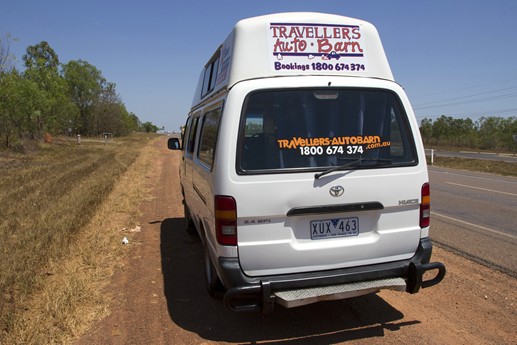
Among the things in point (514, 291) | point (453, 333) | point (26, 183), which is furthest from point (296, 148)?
point (26, 183)

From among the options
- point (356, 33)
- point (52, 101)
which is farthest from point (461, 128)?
point (356, 33)

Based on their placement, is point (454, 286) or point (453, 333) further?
point (454, 286)

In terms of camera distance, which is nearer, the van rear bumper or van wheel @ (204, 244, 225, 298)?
the van rear bumper

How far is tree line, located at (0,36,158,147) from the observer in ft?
86.5

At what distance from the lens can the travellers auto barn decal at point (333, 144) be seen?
10.7 feet

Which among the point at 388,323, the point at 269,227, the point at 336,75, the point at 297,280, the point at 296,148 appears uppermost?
the point at 336,75

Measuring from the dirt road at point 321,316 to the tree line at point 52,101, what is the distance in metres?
26.3

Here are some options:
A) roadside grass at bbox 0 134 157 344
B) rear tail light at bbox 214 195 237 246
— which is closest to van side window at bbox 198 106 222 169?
rear tail light at bbox 214 195 237 246

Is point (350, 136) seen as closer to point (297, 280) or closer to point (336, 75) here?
point (336, 75)

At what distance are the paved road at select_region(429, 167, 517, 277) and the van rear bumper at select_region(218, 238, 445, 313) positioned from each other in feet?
7.05

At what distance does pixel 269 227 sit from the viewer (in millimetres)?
3121

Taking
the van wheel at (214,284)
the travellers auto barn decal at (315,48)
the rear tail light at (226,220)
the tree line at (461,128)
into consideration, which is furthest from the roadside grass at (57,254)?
the tree line at (461,128)

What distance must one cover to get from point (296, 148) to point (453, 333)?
2.07m

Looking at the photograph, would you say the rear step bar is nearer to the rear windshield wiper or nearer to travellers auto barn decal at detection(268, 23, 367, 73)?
the rear windshield wiper
